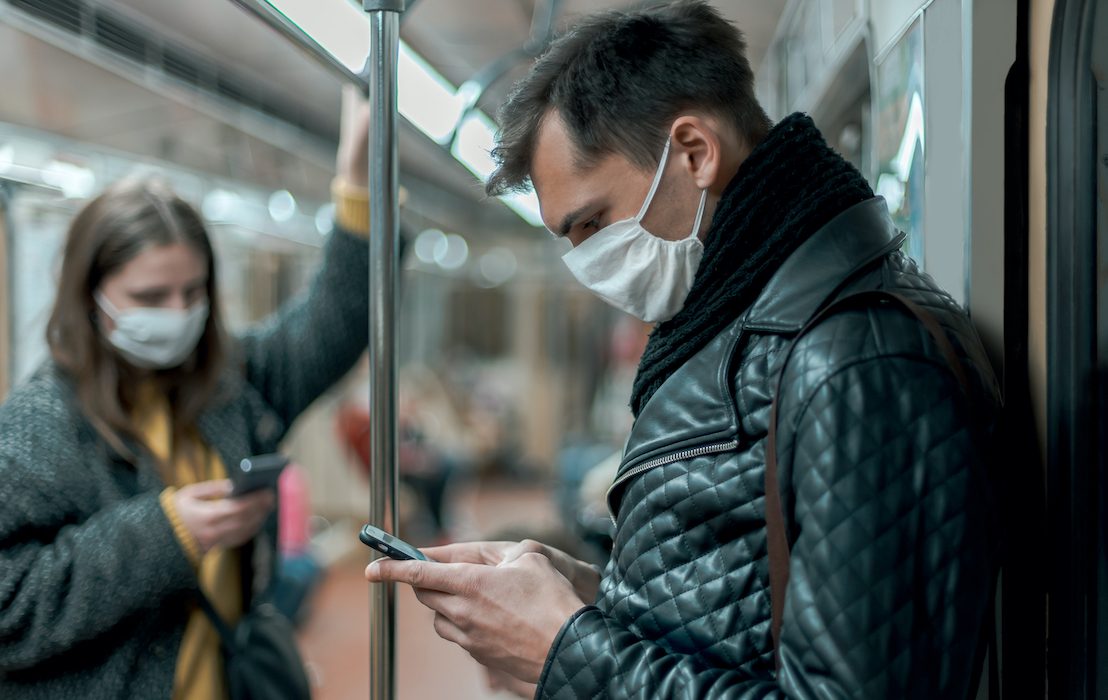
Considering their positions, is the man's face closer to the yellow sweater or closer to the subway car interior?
the subway car interior

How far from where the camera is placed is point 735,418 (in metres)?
0.94

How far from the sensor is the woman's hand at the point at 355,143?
1.92 meters

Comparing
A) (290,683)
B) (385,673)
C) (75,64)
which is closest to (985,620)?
(385,673)

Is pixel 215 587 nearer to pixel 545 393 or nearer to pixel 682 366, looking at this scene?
pixel 682 366

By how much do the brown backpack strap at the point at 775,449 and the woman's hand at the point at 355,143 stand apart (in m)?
1.26

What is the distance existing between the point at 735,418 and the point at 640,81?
39 centimetres

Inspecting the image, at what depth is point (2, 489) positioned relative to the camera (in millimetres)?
1449

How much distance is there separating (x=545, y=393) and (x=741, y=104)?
1104 centimetres

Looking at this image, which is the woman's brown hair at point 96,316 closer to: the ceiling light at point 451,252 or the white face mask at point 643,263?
the white face mask at point 643,263

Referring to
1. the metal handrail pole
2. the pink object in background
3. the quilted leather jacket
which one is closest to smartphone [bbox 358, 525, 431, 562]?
the quilted leather jacket

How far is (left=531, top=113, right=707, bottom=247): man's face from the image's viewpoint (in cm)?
110

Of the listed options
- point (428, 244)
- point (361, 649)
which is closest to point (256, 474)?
point (361, 649)

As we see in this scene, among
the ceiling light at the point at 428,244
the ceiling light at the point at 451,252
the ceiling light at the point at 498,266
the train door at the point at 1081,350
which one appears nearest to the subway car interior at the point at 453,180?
the train door at the point at 1081,350

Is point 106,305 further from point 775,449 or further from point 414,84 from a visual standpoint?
point 775,449
